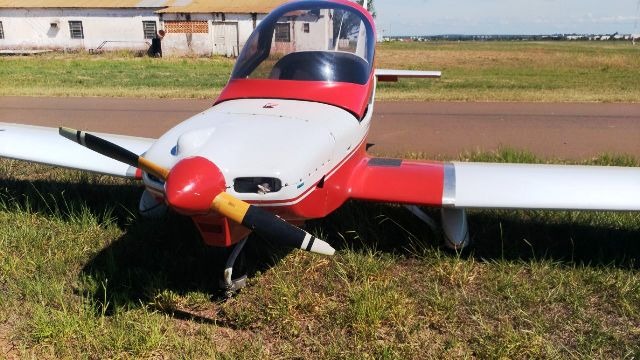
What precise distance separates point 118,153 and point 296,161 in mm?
1019

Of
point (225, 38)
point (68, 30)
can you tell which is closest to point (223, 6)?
point (225, 38)

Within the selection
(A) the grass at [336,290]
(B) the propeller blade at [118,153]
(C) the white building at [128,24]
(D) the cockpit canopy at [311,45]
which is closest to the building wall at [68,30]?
(C) the white building at [128,24]

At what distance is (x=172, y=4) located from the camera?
1373 inches

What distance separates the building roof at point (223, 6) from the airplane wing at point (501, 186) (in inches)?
1131

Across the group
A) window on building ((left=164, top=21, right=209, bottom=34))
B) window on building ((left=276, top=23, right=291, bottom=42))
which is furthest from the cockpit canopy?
window on building ((left=164, top=21, right=209, bottom=34))

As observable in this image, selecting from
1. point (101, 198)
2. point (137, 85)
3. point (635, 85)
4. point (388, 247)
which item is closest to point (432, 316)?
point (388, 247)

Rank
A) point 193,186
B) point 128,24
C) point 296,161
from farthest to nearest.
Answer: point 128,24, point 296,161, point 193,186

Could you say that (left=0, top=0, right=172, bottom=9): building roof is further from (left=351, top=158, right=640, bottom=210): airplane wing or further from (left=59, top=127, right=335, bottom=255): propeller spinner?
(left=59, top=127, right=335, bottom=255): propeller spinner

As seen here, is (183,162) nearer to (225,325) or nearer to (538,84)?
(225,325)

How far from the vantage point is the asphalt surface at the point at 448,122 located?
841 cm

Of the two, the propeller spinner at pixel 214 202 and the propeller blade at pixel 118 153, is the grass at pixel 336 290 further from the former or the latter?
the propeller blade at pixel 118 153

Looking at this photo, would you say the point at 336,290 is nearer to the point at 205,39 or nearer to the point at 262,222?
the point at 262,222

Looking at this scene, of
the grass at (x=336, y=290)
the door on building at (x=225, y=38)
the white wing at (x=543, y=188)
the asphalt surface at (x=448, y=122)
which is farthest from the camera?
the door on building at (x=225, y=38)

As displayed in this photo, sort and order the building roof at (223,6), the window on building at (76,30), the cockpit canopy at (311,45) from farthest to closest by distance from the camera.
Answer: the window on building at (76,30), the building roof at (223,6), the cockpit canopy at (311,45)
